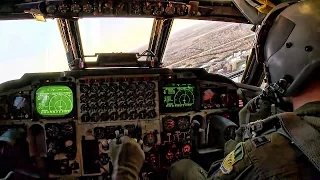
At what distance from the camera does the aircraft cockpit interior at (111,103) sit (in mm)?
3555

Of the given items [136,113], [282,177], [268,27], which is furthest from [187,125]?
[282,177]

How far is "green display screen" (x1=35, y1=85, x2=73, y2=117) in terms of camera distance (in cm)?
359

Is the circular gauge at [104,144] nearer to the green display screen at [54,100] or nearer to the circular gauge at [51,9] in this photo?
A: the green display screen at [54,100]

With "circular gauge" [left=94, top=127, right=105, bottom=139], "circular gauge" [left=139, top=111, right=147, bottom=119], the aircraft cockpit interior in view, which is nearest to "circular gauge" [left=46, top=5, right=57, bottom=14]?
the aircraft cockpit interior

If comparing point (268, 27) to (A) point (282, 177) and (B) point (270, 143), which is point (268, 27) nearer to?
(B) point (270, 143)

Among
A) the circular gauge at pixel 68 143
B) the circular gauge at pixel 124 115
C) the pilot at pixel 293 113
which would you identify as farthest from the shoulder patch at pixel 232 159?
the circular gauge at pixel 68 143

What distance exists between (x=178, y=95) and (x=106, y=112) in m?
0.77

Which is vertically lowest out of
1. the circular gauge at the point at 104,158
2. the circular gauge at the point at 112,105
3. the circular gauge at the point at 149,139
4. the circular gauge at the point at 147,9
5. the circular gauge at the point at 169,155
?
the circular gauge at the point at 169,155

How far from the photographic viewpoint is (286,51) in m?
1.40

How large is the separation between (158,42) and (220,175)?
331 cm

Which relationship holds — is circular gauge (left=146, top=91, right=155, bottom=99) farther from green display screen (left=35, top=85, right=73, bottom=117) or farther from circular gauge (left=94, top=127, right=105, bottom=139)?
green display screen (left=35, top=85, right=73, bottom=117)

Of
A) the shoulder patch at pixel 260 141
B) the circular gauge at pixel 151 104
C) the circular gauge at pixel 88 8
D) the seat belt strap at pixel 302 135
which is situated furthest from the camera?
the circular gauge at pixel 151 104

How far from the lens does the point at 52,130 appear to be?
367cm

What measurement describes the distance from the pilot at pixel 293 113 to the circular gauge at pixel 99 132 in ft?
8.06
